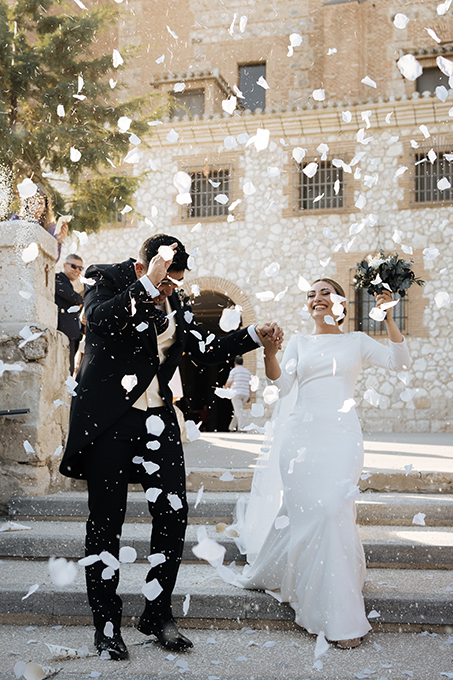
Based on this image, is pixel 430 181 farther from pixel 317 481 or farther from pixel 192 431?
pixel 317 481

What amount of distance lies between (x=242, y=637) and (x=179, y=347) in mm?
1400

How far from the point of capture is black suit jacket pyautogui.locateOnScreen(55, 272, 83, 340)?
6.20 meters

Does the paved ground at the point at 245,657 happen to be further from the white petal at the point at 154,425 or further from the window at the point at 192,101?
the window at the point at 192,101

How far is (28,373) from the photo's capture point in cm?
470

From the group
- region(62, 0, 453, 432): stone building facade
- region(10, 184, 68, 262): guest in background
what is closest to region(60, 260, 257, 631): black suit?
region(10, 184, 68, 262): guest in background

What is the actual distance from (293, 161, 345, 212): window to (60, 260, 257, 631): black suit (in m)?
12.3

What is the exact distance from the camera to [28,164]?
38.2 ft

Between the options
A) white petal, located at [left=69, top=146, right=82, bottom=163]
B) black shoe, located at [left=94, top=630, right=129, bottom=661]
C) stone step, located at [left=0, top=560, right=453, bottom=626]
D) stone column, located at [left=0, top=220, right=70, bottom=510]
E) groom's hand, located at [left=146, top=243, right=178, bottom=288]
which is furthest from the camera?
white petal, located at [left=69, top=146, right=82, bottom=163]

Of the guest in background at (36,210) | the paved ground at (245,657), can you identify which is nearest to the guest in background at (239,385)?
the guest in background at (36,210)

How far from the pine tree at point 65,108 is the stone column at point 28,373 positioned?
667 cm

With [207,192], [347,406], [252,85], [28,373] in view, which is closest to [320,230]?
[207,192]

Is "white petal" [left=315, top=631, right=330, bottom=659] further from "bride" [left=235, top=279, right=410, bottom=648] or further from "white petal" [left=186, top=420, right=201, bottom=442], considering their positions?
"white petal" [left=186, top=420, right=201, bottom=442]

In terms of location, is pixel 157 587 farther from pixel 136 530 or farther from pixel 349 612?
pixel 136 530

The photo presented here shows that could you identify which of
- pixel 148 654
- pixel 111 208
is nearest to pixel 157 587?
pixel 148 654
